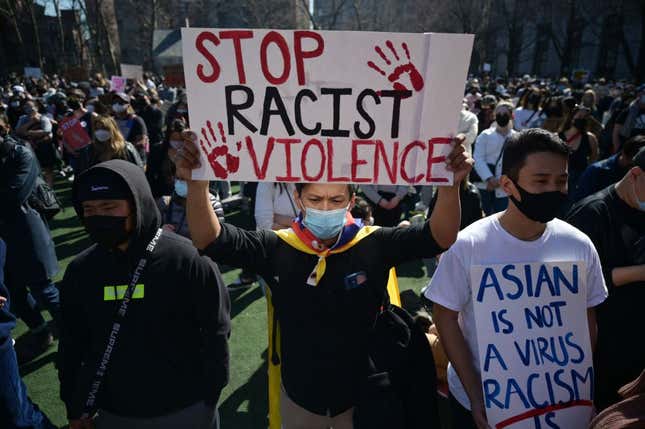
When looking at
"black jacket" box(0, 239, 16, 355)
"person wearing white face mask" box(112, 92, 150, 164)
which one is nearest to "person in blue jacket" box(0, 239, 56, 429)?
"black jacket" box(0, 239, 16, 355)

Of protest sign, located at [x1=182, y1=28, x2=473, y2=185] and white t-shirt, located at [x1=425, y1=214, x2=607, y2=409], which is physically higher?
protest sign, located at [x1=182, y1=28, x2=473, y2=185]

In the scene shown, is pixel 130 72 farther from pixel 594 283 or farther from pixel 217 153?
pixel 594 283

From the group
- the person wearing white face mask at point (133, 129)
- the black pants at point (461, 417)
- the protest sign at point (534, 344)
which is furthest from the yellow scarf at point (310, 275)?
the person wearing white face mask at point (133, 129)

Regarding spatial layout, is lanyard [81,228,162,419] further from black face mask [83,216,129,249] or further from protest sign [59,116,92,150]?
protest sign [59,116,92,150]

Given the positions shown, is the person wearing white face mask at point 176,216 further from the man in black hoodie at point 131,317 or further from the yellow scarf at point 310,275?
the yellow scarf at point 310,275

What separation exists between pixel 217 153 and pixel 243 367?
2691mm

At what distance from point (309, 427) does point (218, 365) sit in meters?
0.53

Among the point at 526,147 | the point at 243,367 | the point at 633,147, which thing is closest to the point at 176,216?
the point at 243,367

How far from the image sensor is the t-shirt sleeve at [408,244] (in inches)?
75.9

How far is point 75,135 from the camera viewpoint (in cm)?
698

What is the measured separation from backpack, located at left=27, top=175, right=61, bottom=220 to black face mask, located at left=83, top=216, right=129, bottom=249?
8.56 ft

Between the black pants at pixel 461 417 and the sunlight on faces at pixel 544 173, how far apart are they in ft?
3.31

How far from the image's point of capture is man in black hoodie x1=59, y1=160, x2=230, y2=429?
6.58 ft

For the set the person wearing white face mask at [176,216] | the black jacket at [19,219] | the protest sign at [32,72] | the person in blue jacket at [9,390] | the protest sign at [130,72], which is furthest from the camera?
the protest sign at [32,72]
